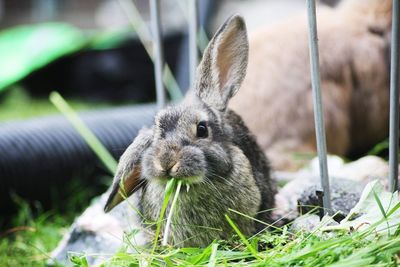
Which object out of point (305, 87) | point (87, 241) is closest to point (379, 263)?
point (87, 241)

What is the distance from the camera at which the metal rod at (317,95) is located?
1.73 m

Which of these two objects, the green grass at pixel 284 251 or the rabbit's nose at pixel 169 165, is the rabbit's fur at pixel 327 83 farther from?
the rabbit's nose at pixel 169 165

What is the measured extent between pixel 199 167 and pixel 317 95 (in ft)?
1.20

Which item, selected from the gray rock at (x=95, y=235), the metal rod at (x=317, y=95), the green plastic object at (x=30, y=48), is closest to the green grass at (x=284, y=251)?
the metal rod at (x=317, y=95)

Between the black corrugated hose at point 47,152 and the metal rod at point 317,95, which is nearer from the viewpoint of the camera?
the metal rod at point 317,95

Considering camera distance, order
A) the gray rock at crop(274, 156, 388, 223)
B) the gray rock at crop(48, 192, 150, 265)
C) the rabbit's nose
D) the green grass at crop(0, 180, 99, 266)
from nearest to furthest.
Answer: the rabbit's nose
the gray rock at crop(274, 156, 388, 223)
the gray rock at crop(48, 192, 150, 265)
the green grass at crop(0, 180, 99, 266)

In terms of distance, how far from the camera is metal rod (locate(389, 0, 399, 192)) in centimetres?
166

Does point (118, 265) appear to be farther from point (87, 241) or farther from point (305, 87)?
point (305, 87)

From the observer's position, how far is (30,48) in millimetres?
5531

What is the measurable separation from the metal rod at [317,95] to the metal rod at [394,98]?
0.17 m

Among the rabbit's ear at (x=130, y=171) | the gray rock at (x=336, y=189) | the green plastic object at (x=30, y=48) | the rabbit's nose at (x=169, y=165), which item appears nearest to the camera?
the rabbit's nose at (x=169, y=165)

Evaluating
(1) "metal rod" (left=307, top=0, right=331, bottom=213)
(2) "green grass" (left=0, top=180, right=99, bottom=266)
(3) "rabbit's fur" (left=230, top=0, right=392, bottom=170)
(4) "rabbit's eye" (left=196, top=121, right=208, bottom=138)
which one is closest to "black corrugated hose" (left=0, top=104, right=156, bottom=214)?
(2) "green grass" (left=0, top=180, right=99, bottom=266)

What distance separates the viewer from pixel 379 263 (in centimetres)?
139

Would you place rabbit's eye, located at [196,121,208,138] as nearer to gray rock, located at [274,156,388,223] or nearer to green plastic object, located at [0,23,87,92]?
gray rock, located at [274,156,388,223]
